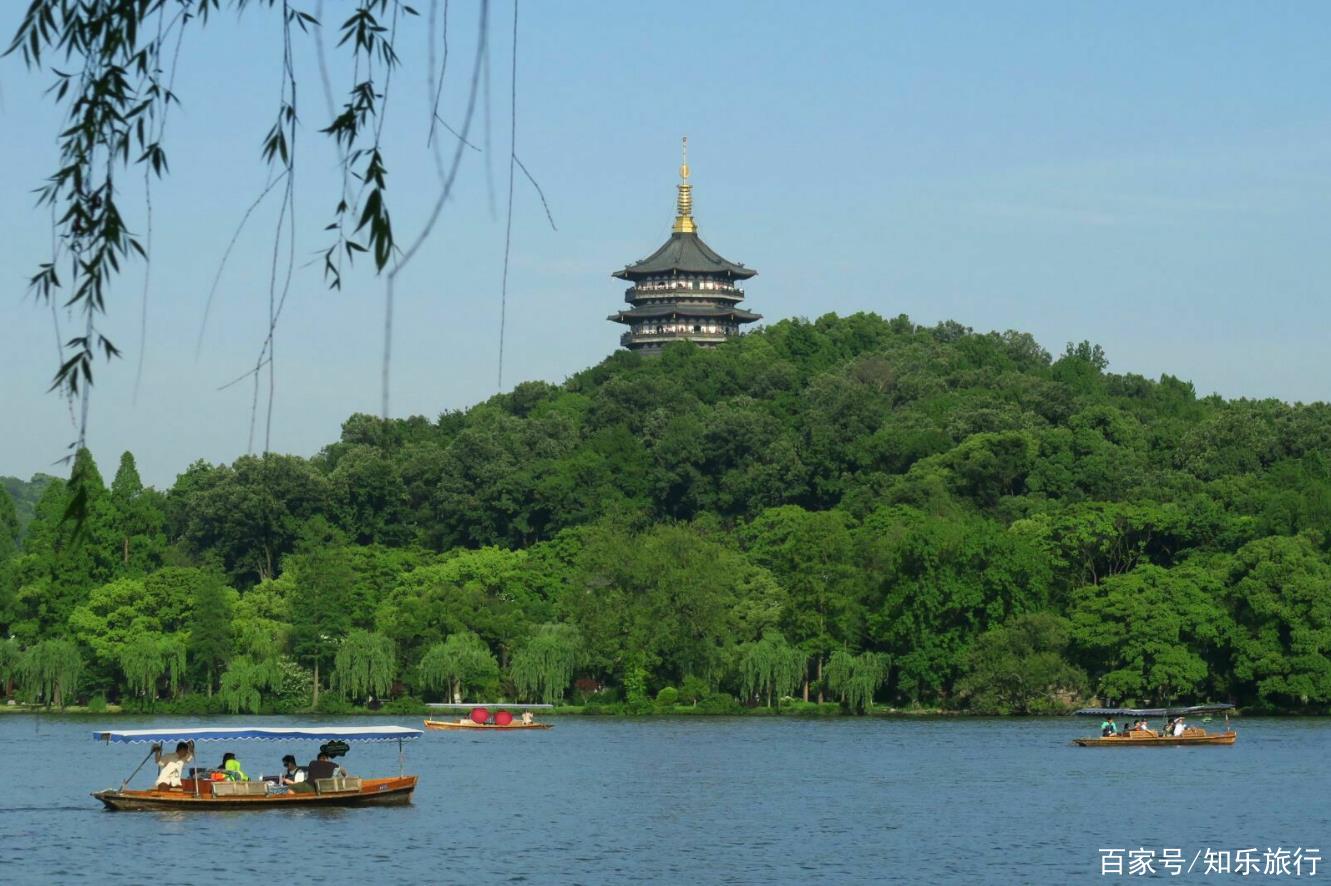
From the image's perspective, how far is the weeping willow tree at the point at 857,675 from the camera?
66.6m

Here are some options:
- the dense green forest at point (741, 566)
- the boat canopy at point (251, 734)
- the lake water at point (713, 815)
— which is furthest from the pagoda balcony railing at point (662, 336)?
the boat canopy at point (251, 734)

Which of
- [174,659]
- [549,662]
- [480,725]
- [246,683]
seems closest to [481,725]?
[480,725]

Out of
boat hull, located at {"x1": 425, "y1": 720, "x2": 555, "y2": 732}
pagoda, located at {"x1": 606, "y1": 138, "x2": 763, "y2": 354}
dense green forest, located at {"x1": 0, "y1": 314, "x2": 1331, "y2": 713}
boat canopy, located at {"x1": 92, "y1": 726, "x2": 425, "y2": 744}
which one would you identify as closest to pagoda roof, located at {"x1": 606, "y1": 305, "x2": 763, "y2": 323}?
pagoda, located at {"x1": 606, "y1": 138, "x2": 763, "y2": 354}

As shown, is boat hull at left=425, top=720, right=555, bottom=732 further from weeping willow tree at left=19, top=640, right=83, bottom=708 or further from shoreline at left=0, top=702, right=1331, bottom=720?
weeping willow tree at left=19, top=640, right=83, bottom=708

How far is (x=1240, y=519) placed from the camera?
2753 inches

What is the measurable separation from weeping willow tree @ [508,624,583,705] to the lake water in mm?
9893

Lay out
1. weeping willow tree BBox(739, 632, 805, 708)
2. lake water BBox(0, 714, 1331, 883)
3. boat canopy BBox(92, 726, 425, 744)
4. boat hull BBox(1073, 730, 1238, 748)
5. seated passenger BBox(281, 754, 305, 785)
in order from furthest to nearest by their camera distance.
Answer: weeping willow tree BBox(739, 632, 805, 708), boat hull BBox(1073, 730, 1238, 748), boat canopy BBox(92, 726, 425, 744), seated passenger BBox(281, 754, 305, 785), lake water BBox(0, 714, 1331, 883)

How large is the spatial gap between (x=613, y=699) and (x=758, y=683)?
567 cm

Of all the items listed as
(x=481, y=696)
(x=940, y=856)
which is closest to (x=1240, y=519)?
(x=481, y=696)

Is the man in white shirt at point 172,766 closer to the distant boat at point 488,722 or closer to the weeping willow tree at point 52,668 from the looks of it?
the distant boat at point 488,722

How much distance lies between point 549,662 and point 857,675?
10.6 metres

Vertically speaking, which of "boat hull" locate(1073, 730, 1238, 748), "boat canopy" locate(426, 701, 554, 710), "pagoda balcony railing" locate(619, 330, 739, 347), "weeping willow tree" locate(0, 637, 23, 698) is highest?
"pagoda balcony railing" locate(619, 330, 739, 347)

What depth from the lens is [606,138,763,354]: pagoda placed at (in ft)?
404

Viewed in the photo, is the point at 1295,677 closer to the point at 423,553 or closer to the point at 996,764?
the point at 996,764
